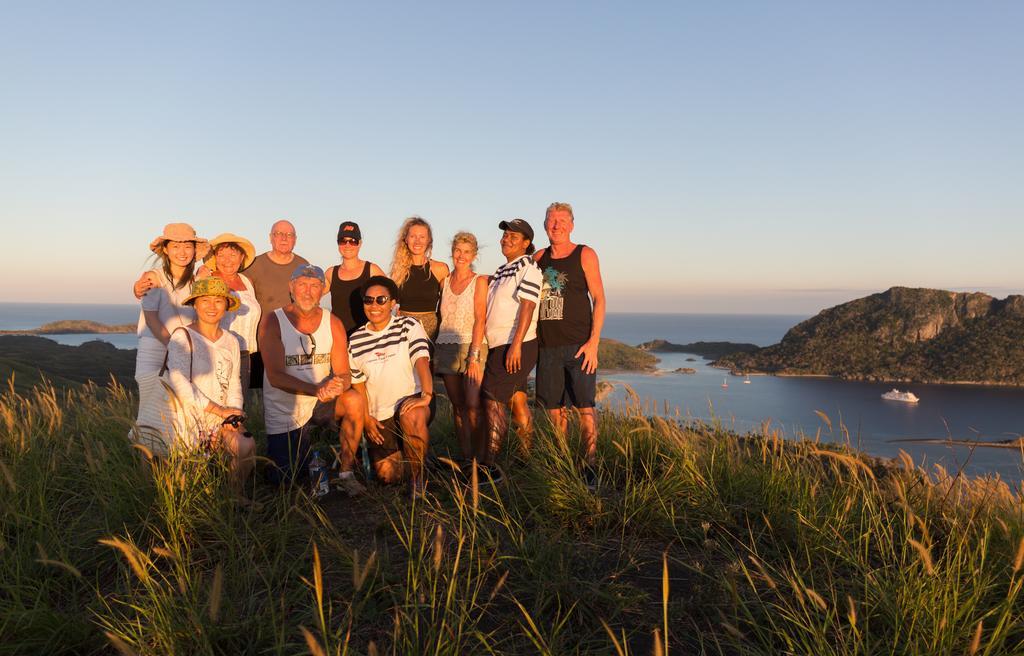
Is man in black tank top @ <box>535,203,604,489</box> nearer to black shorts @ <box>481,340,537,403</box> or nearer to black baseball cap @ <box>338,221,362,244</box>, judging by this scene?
black shorts @ <box>481,340,537,403</box>

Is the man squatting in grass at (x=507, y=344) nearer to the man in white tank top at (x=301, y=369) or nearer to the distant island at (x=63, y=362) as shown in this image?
the man in white tank top at (x=301, y=369)

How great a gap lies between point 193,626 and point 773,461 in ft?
13.5

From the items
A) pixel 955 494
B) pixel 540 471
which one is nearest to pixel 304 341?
pixel 540 471

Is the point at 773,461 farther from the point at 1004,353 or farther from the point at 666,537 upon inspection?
the point at 1004,353

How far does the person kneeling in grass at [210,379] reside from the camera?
453 centimetres

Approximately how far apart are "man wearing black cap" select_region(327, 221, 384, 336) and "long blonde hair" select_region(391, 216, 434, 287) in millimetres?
195

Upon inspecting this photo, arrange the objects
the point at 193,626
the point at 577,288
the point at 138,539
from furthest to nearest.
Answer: the point at 577,288 < the point at 138,539 < the point at 193,626

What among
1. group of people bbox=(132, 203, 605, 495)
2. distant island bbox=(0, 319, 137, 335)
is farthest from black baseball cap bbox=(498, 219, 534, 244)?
distant island bbox=(0, 319, 137, 335)

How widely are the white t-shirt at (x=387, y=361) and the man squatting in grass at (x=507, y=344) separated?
2.05 feet

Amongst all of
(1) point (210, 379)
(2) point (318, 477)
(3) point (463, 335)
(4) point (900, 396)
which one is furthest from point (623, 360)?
(1) point (210, 379)

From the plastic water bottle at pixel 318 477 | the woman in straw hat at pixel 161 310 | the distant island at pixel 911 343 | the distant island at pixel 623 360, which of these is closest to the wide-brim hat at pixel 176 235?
the woman in straw hat at pixel 161 310

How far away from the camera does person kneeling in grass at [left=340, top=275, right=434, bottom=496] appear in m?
5.45

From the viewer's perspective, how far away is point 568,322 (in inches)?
227

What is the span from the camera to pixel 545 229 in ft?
19.3
